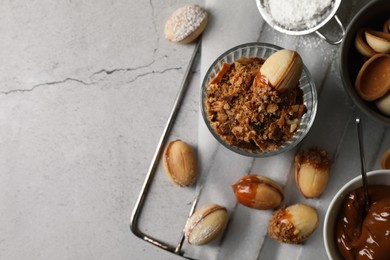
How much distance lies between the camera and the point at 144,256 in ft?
2.64

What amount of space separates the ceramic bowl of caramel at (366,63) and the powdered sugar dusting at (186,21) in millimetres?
199

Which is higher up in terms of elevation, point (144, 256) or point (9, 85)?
point (9, 85)

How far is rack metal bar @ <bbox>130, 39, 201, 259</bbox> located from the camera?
2.59 feet

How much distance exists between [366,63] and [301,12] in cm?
11

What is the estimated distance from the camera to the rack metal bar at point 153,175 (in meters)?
0.79

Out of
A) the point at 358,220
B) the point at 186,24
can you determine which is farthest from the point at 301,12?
the point at 358,220

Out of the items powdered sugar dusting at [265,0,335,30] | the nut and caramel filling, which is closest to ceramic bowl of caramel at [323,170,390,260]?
the nut and caramel filling

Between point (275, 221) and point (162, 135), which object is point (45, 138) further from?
point (275, 221)

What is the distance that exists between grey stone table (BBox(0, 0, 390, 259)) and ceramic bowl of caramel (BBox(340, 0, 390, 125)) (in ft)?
0.20

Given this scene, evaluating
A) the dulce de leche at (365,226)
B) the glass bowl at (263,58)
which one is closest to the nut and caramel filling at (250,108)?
the glass bowl at (263,58)

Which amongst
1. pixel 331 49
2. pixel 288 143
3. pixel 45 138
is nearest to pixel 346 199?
pixel 288 143

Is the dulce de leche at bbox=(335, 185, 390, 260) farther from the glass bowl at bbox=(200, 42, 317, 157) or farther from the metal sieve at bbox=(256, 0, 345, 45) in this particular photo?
the metal sieve at bbox=(256, 0, 345, 45)

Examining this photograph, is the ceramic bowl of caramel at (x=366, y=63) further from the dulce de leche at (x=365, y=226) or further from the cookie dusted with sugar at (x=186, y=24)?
the cookie dusted with sugar at (x=186, y=24)

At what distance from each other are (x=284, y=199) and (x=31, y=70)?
41cm
